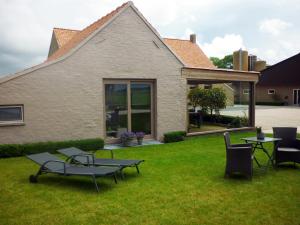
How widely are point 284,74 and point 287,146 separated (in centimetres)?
4602

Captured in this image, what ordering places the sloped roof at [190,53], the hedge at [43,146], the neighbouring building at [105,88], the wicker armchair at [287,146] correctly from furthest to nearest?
the sloped roof at [190,53], the neighbouring building at [105,88], the hedge at [43,146], the wicker armchair at [287,146]

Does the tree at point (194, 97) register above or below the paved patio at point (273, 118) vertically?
above

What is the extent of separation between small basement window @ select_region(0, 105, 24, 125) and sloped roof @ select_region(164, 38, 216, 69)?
14.8 meters

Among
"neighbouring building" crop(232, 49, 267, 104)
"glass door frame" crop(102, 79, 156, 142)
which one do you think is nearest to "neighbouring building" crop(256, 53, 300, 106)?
"neighbouring building" crop(232, 49, 267, 104)

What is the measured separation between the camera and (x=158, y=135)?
46.7 ft

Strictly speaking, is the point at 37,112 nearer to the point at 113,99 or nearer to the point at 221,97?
the point at 113,99

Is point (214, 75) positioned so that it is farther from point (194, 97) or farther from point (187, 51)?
point (187, 51)

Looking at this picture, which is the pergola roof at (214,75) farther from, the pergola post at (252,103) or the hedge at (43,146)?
the hedge at (43,146)

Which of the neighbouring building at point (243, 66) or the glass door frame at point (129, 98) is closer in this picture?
the glass door frame at point (129, 98)

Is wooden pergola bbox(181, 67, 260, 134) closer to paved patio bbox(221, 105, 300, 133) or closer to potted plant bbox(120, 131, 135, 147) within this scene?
paved patio bbox(221, 105, 300, 133)

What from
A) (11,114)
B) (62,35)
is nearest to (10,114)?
(11,114)

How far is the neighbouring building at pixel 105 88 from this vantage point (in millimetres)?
11273

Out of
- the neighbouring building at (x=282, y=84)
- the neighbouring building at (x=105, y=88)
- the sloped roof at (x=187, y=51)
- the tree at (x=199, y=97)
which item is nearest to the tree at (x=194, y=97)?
the tree at (x=199, y=97)

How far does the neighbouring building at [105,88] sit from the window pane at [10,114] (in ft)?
0.04
